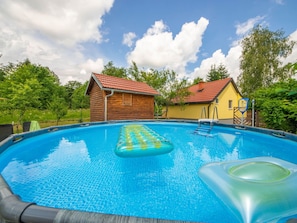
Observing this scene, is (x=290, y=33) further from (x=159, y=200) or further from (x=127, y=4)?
(x=159, y=200)

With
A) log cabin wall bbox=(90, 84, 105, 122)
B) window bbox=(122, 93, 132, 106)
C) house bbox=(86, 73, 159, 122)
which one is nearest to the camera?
house bbox=(86, 73, 159, 122)

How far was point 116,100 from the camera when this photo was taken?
32.1ft

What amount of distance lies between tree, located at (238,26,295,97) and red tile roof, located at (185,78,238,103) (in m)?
2.11

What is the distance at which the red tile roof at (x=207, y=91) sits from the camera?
14473 mm

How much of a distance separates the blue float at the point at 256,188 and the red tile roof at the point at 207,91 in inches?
507

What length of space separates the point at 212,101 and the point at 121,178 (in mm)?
13152

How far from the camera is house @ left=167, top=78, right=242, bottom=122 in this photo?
572 inches

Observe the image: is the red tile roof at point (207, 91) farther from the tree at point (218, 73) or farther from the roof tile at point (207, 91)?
the tree at point (218, 73)

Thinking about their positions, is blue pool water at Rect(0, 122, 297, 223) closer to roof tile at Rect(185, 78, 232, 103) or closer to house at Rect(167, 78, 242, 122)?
house at Rect(167, 78, 242, 122)

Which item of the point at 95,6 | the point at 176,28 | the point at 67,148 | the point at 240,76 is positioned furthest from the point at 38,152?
the point at 240,76

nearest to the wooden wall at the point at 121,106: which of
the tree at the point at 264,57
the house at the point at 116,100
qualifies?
the house at the point at 116,100

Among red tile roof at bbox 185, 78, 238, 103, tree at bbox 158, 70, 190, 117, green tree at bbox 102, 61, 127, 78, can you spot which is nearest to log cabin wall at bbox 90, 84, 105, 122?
tree at bbox 158, 70, 190, 117

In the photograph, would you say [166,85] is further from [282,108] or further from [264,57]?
[264,57]

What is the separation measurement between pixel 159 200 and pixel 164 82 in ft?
44.9
